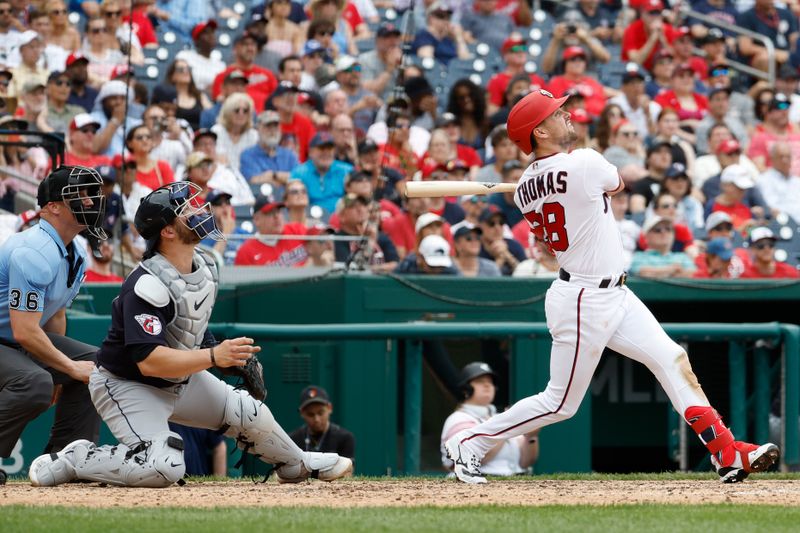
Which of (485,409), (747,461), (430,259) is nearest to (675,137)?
(430,259)

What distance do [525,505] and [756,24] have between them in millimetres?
11088

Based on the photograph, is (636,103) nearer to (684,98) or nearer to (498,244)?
(684,98)

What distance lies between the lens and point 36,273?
5793mm

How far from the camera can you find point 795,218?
11.8m

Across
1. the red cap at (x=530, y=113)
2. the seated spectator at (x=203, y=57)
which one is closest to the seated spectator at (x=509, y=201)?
the seated spectator at (x=203, y=57)

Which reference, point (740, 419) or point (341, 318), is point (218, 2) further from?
point (740, 419)

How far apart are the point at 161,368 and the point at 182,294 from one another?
Answer: 320mm

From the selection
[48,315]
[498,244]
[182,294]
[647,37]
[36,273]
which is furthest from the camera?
[647,37]

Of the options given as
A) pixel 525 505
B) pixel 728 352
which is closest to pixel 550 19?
pixel 728 352

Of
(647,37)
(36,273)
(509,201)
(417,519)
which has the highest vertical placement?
(647,37)

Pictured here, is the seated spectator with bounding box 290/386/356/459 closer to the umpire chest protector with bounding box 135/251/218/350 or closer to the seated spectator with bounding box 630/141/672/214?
the umpire chest protector with bounding box 135/251/218/350

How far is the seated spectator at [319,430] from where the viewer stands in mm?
8211

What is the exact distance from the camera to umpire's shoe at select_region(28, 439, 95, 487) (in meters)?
5.67

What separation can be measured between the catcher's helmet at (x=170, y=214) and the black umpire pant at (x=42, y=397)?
798mm
